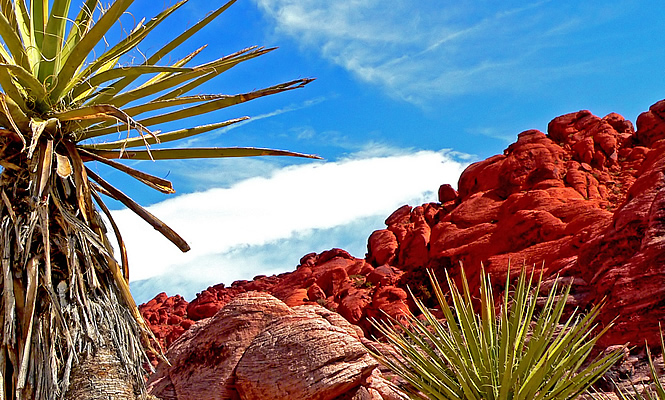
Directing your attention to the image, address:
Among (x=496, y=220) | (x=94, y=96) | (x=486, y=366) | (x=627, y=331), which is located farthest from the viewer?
(x=496, y=220)

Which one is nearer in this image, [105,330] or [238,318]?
[105,330]

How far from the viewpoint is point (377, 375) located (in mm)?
11773

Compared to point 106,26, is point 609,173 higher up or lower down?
higher up

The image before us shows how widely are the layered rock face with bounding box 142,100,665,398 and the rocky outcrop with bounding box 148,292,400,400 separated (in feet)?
26.0

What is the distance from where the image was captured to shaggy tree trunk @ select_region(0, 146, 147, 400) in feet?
13.2

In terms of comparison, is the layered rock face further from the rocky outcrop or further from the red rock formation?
the rocky outcrop

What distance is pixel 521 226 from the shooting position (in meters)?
29.3

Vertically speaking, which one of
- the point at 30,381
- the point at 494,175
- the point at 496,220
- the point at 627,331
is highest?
the point at 494,175

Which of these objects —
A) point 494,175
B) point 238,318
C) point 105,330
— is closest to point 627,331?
point 238,318

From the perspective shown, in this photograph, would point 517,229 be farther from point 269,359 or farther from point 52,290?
point 52,290

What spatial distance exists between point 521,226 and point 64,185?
27.3 metres

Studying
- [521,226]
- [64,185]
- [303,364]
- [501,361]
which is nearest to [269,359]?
[303,364]

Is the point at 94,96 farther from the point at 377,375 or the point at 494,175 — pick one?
the point at 494,175

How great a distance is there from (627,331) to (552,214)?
1521 cm
